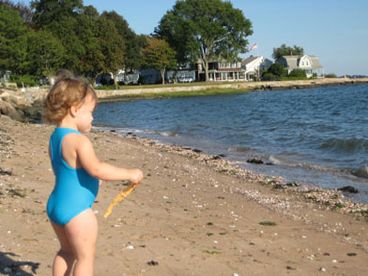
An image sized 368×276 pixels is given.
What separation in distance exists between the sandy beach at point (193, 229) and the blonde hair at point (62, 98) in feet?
7.26

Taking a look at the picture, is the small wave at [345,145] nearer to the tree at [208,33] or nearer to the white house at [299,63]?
the tree at [208,33]

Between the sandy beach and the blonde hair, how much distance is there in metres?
2.21

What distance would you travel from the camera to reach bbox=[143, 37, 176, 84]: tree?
10144 centimetres

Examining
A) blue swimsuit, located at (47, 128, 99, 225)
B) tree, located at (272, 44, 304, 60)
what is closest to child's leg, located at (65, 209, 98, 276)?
blue swimsuit, located at (47, 128, 99, 225)

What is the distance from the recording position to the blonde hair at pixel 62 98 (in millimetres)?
3971

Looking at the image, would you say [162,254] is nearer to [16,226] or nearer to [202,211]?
[16,226]

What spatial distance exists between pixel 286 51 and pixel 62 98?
5777 inches

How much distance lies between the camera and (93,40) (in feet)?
283

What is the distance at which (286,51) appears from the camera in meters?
146

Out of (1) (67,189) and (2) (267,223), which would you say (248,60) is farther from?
(1) (67,189)

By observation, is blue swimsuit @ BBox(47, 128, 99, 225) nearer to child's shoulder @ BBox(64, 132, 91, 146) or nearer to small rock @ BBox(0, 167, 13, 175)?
child's shoulder @ BBox(64, 132, 91, 146)

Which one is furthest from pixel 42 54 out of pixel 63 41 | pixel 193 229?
pixel 193 229

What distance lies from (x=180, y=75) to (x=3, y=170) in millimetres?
107887

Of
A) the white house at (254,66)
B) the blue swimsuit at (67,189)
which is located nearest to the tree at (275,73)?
the white house at (254,66)
